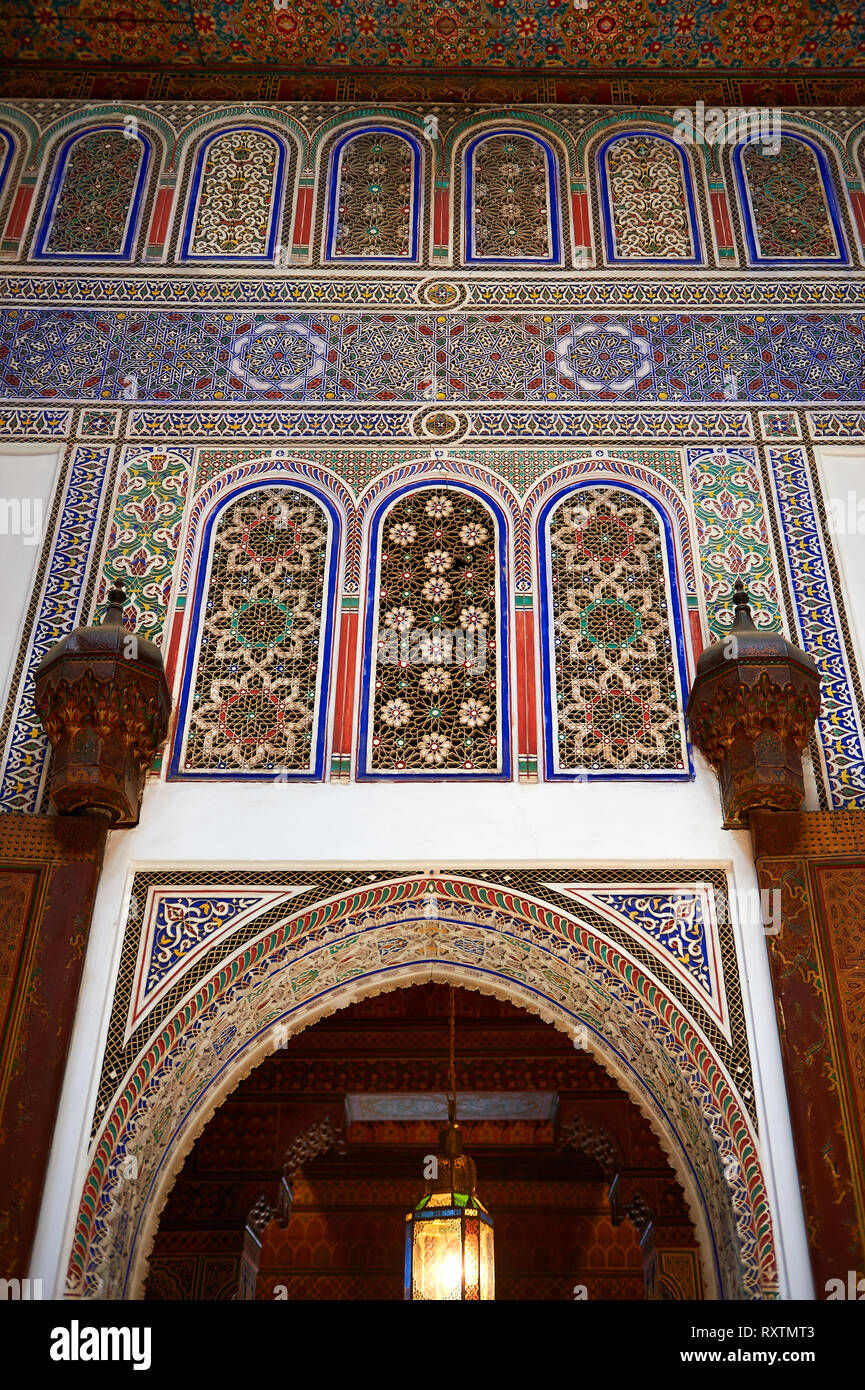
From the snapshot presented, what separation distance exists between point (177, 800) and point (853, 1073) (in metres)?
2.33

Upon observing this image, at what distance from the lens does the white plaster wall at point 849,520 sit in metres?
5.46

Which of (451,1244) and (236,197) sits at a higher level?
(236,197)

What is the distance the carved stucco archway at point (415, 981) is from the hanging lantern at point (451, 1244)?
692mm

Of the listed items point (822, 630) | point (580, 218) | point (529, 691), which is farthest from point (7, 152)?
point (822, 630)

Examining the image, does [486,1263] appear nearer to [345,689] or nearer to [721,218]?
[345,689]

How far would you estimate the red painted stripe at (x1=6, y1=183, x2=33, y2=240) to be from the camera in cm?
650

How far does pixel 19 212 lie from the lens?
658 cm

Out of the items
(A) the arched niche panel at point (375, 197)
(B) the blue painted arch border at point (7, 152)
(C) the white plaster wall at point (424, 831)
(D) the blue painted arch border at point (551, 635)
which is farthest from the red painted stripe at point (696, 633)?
(B) the blue painted arch border at point (7, 152)

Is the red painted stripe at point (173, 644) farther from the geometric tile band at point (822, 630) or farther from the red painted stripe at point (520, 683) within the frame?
the geometric tile band at point (822, 630)

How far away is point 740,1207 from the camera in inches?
173

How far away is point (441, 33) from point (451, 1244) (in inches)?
205

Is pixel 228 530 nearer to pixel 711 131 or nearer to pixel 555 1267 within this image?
pixel 711 131

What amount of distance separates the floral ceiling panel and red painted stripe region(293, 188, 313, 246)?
0.78m
